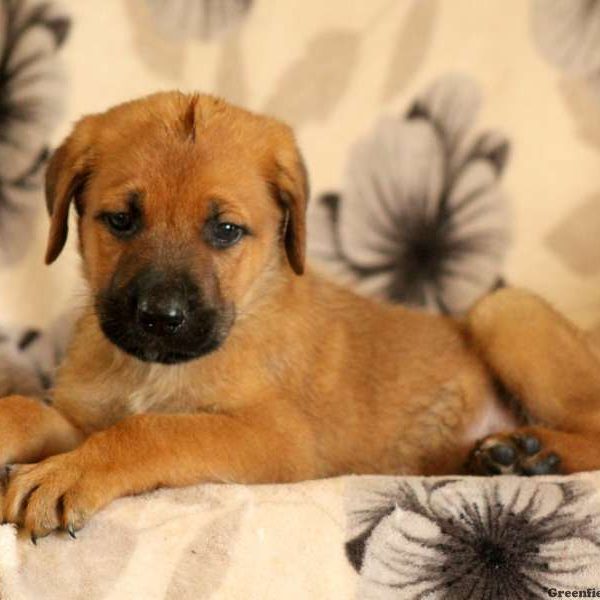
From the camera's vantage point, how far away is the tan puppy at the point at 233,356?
214 centimetres

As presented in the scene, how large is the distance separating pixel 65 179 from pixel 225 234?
1.46 ft

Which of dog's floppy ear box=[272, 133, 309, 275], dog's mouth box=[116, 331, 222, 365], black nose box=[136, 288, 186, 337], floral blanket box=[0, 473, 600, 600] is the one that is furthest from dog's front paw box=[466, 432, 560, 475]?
black nose box=[136, 288, 186, 337]

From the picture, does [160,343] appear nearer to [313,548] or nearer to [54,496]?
[54,496]

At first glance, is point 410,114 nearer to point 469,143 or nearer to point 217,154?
point 469,143

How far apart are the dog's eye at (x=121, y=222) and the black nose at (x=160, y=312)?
254 mm

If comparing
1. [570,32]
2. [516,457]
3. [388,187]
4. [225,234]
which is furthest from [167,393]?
[570,32]

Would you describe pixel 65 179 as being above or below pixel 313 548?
above

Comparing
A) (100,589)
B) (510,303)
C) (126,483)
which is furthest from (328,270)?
(100,589)

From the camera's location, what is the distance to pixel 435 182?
3.39 m

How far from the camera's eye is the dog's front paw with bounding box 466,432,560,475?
2.50 m

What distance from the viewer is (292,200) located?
254 cm

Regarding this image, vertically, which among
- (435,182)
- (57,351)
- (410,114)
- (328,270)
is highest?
(410,114)

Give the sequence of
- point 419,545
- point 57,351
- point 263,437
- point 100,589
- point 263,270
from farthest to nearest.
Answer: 1. point 57,351
2. point 263,270
3. point 263,437
4. point 419,545
5. point 100,589

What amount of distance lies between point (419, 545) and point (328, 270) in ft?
5.17
